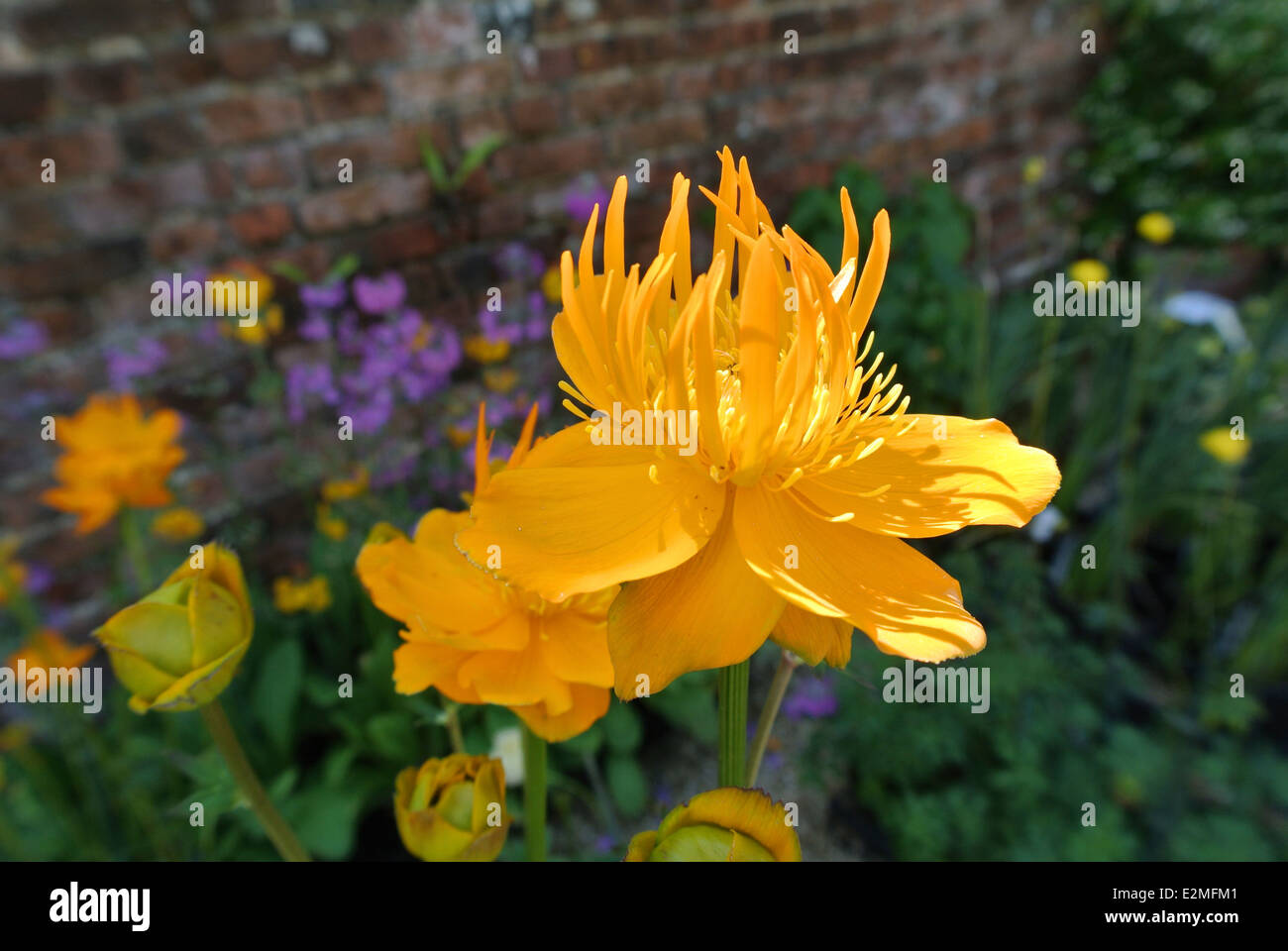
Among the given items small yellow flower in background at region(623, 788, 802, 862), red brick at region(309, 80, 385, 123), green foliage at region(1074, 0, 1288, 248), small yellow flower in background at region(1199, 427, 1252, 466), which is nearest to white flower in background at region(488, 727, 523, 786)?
small yellow flower in background at region(623, 788, 802, 862)

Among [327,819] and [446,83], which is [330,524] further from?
[446,83]

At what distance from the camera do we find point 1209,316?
1.97 metres

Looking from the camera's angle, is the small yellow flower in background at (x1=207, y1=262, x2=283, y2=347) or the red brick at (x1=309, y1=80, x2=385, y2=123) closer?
the small yellow flower in background at (x1=207, y1=262, x2=283, y2=347)

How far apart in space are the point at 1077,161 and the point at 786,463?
254cm

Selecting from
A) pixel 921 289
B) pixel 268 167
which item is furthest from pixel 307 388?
pixel 921 289

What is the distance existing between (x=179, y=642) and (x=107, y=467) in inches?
28.4

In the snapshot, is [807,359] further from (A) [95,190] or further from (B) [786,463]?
(A) [95,190]

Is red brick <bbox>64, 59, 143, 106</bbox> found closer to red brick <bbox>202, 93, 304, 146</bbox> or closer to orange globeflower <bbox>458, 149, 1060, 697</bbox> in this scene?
red brick <bbox>202, 93, 304, 146</bbox>

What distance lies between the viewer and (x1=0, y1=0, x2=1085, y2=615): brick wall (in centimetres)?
125

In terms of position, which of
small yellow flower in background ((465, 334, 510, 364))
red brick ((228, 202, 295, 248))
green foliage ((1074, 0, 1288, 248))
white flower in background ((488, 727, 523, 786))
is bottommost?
white flower in background ((488, 727, 523, 786))

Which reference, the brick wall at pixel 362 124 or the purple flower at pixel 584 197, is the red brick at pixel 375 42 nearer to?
the brick wall at pixel 362 124

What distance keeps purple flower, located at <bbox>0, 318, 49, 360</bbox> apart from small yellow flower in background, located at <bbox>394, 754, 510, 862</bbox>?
3.64ft

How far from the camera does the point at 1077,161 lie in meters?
2.48

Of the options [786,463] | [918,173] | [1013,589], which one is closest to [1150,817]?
[1013,589]
